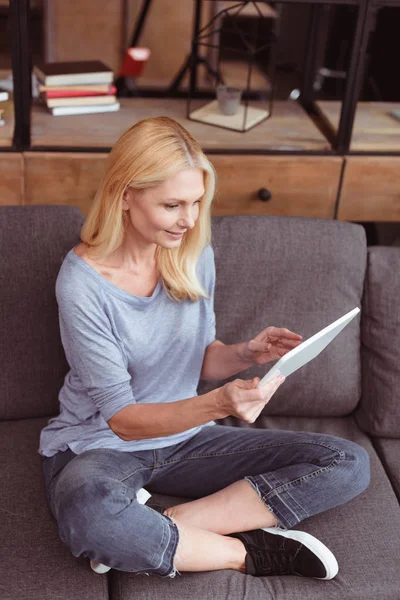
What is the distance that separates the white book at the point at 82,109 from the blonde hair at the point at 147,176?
33.9 inches

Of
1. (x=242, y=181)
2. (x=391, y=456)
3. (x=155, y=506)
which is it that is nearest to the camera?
(x=155, y=506)

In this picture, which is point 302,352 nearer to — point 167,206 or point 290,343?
point 290,343

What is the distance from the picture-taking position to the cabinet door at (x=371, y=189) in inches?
93.8

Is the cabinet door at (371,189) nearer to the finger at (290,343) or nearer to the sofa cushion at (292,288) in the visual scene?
the sofa cushion at (292,288)

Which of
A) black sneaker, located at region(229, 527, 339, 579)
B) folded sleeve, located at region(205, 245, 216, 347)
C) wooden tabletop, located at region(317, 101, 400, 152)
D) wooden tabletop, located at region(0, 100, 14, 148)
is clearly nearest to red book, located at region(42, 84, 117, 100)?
wooden tabletop, located at region(0, 100, 14, 148)

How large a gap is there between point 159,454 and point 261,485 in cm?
22

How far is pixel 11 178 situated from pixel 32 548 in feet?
3.45

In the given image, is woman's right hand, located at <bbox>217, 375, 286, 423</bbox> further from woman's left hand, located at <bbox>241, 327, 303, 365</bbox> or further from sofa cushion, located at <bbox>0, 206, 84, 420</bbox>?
sofa cushion, located at <bbox>0, 206, 84, 420</bbox>

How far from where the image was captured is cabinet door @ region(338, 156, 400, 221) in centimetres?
238

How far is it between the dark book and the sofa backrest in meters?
Result: 0.63

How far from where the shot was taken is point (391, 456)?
6.32ft

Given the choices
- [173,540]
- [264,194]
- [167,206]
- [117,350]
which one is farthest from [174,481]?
[264,194]

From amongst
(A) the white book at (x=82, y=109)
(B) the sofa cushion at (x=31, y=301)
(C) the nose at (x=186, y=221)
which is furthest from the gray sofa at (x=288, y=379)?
(A) the white book at (x=82, y=109)

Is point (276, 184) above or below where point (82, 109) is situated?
below
